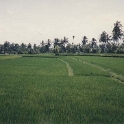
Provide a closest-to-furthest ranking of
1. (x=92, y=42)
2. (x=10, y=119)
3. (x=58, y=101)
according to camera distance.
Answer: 1. (x=10, y=119)
2. (x=58, y=101)
3. (x=92, y=42)

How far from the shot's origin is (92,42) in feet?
435

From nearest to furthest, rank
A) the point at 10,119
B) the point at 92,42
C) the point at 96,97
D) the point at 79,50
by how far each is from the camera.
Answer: the point at 10,119
the point at 96,97
the point at 79,50
the point at 92,42

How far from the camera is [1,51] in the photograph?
463 feet

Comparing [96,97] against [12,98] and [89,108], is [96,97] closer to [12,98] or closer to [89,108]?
[89,108]

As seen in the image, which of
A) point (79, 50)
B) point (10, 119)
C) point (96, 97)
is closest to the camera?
point (10, 119)

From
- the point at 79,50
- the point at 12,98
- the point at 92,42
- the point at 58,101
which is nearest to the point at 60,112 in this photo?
the point at 58,101

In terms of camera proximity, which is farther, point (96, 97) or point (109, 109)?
point (96, 97)

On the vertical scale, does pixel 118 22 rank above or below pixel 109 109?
above

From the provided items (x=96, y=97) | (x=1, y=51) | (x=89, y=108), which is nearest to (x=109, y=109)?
(x=89, y=108)

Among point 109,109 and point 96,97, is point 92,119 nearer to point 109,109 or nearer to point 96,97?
point 109,109

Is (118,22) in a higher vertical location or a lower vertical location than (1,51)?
higher

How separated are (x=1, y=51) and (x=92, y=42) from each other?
2253 inches

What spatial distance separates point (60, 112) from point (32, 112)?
1.01 metres

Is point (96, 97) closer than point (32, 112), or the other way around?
point (32, 112)
